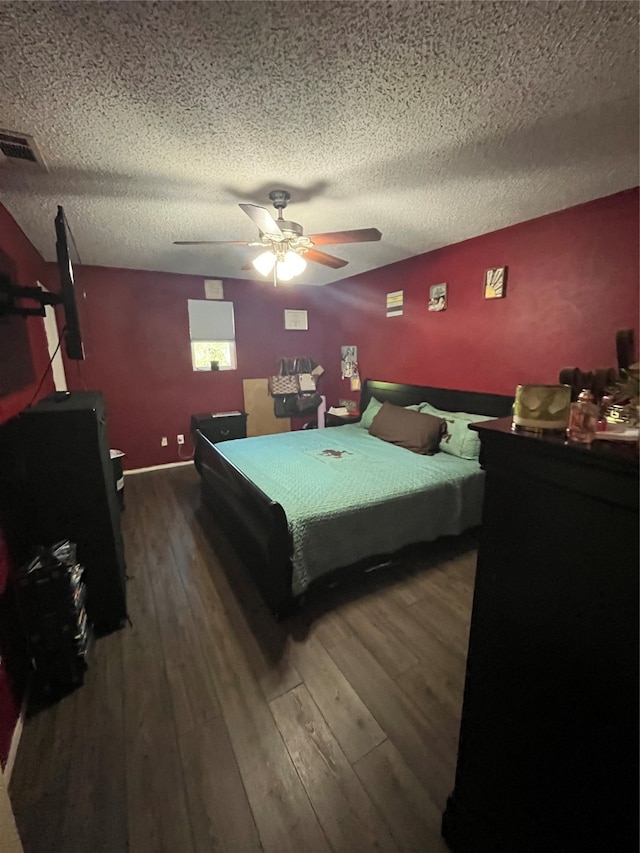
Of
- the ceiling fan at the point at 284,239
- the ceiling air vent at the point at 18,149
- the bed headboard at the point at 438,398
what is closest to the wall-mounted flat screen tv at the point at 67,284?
the ceiling air vent at the point at 18,149

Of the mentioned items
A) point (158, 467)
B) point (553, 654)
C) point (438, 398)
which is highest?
point (438, 398)

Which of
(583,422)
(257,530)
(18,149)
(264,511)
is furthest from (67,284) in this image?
(583,422)

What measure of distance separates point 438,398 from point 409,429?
2.05 feet

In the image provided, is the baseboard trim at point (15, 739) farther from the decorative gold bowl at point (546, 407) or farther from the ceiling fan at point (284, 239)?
the ceiling fan at point (284, 239)

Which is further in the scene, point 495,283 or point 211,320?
point 211,320

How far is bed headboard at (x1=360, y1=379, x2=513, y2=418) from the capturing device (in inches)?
119

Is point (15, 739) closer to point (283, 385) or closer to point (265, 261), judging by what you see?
point (265, 261)

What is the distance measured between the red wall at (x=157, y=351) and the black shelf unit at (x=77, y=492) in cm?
238

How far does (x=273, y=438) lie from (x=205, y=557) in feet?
4.70

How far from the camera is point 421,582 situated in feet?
7.36

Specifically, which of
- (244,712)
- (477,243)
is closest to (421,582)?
(244,712)

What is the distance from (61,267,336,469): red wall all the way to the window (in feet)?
0.26

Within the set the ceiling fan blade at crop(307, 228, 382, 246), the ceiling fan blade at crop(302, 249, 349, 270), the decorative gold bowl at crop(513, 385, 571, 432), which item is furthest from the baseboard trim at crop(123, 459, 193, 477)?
the decorative gold bowl at crop(513, 385, 571, 432)

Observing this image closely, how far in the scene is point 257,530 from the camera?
2092 millimetres
